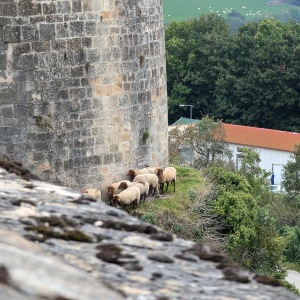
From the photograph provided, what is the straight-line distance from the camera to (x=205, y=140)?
165ft

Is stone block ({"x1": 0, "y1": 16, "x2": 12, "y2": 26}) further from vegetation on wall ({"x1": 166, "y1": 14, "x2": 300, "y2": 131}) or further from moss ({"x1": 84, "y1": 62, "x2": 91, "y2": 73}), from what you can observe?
vegetation on wall ({"x1": 166, "y1": 14, "x2": 300, "y2": 131})

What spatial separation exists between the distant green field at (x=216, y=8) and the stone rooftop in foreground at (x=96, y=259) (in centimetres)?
12808

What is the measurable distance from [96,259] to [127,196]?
34.5ft

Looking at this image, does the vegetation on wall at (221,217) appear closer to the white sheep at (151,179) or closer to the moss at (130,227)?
the white sheep at (151,179)

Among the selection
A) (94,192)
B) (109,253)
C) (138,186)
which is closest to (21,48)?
(94,192)

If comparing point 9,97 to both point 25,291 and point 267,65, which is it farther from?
point 267,65

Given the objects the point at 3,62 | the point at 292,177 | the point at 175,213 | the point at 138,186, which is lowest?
the point at 292,177

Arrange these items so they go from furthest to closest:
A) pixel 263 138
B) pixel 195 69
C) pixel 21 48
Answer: pixel 195 69
pixel 263 138
pixel 21 48

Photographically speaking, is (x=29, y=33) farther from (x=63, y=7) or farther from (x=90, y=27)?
(x=90, y=27)

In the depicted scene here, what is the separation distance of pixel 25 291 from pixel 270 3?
16336 cm

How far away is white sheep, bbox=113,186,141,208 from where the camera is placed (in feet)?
53.6

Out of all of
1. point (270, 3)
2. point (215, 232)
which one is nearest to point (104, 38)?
point (215, 232)

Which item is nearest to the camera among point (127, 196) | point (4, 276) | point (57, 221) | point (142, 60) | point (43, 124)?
point (4, 276)

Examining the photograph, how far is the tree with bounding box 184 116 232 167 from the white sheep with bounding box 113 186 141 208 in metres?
31.5
